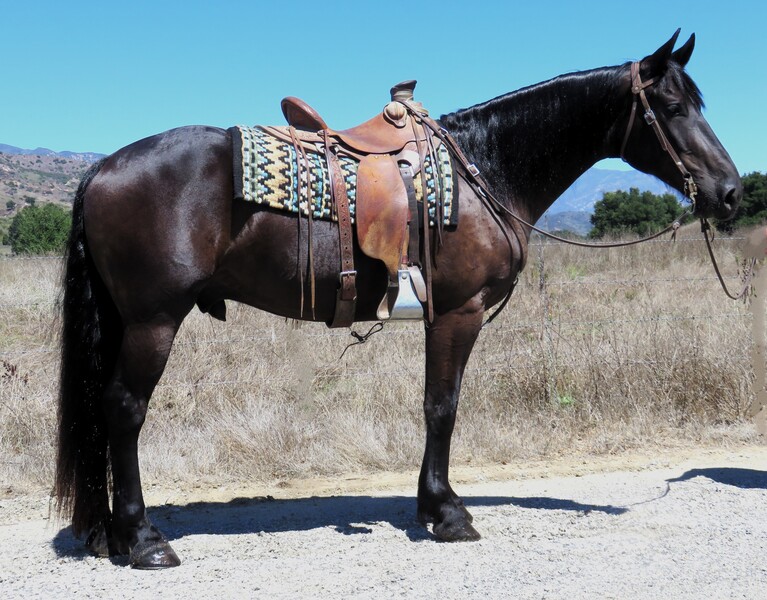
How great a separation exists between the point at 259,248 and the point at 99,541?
5.49 feet

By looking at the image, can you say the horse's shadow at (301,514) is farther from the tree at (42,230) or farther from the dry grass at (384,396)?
the tree at (42,230)

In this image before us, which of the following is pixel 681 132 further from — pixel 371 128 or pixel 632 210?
pixel 632 210

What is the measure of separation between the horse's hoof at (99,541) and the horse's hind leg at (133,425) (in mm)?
85

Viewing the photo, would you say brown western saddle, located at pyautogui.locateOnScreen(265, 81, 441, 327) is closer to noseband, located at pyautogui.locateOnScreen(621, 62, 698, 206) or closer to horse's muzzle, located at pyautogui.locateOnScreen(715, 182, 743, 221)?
noseband, located at pyautogui.locateOnScreen(621, 62, 698, 206)

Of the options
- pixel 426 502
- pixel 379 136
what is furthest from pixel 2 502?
pixel 379 136

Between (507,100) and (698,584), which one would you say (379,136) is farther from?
(698,584)

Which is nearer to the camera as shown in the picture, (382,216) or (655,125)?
(382,216)

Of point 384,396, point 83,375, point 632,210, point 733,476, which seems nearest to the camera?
point 83,375

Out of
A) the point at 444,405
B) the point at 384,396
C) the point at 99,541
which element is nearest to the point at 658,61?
the point at 444,405

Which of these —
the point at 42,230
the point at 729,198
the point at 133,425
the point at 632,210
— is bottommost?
the point at 133,425

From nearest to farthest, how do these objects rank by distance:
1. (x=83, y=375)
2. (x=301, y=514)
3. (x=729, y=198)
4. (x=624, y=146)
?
(x=83, y=375)
(x=729, y=198)
(x=624, y=146)
(x=301, y=514)

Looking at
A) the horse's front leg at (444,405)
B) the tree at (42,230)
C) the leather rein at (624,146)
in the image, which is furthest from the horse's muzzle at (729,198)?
the tree at (42,230)

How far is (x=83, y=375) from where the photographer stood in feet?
12.4

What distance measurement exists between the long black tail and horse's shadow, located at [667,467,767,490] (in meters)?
3.57
